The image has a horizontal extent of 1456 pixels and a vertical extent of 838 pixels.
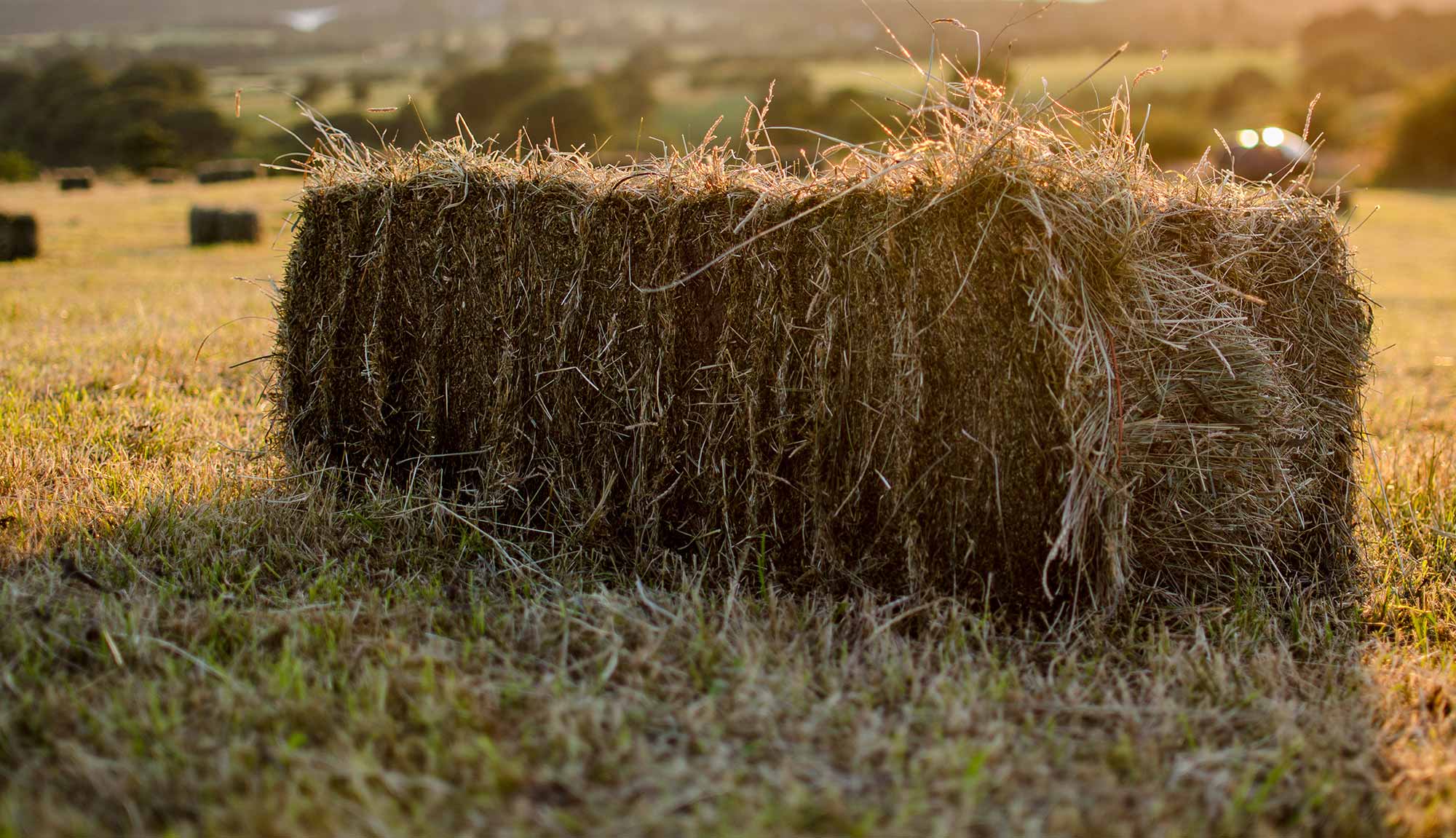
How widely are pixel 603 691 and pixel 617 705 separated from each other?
0.18m

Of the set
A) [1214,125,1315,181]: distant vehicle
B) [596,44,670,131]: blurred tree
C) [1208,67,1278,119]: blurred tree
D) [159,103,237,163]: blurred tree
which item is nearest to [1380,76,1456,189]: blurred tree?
[1208,67,1278,119]: blurred tree

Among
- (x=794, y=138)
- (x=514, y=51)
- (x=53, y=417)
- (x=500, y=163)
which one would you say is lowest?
(x=53, y=417)

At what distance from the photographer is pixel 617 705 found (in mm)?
2115

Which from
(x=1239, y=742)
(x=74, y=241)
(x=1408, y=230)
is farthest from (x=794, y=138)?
(x=1239, y=742)

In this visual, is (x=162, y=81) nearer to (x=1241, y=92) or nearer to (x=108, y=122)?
(x=108, y=122)

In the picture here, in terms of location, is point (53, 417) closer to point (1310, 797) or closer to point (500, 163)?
point (500, 163)

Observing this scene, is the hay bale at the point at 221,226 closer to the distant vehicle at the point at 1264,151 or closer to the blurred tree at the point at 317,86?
the distant vehicle at the point at 1264,151

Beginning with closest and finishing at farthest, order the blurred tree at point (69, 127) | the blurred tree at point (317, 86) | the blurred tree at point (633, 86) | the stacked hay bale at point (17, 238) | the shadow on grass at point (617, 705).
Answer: the shadow on grass at point (617, 705), the stacked hay bale at point (17, 238), the blurred tree at point (317, 86), the blurred tree at point (69, 127), the blurred tree at point (633, 86)

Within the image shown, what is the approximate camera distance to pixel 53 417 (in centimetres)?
413

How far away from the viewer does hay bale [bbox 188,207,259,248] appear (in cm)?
1409

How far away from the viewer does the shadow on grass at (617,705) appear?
1.82 meters

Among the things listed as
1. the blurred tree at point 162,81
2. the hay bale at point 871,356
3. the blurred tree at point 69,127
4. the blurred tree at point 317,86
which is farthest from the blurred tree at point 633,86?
the hay bale at point 871,356

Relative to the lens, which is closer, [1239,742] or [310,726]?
[310,726]

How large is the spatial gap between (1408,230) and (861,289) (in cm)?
2390
